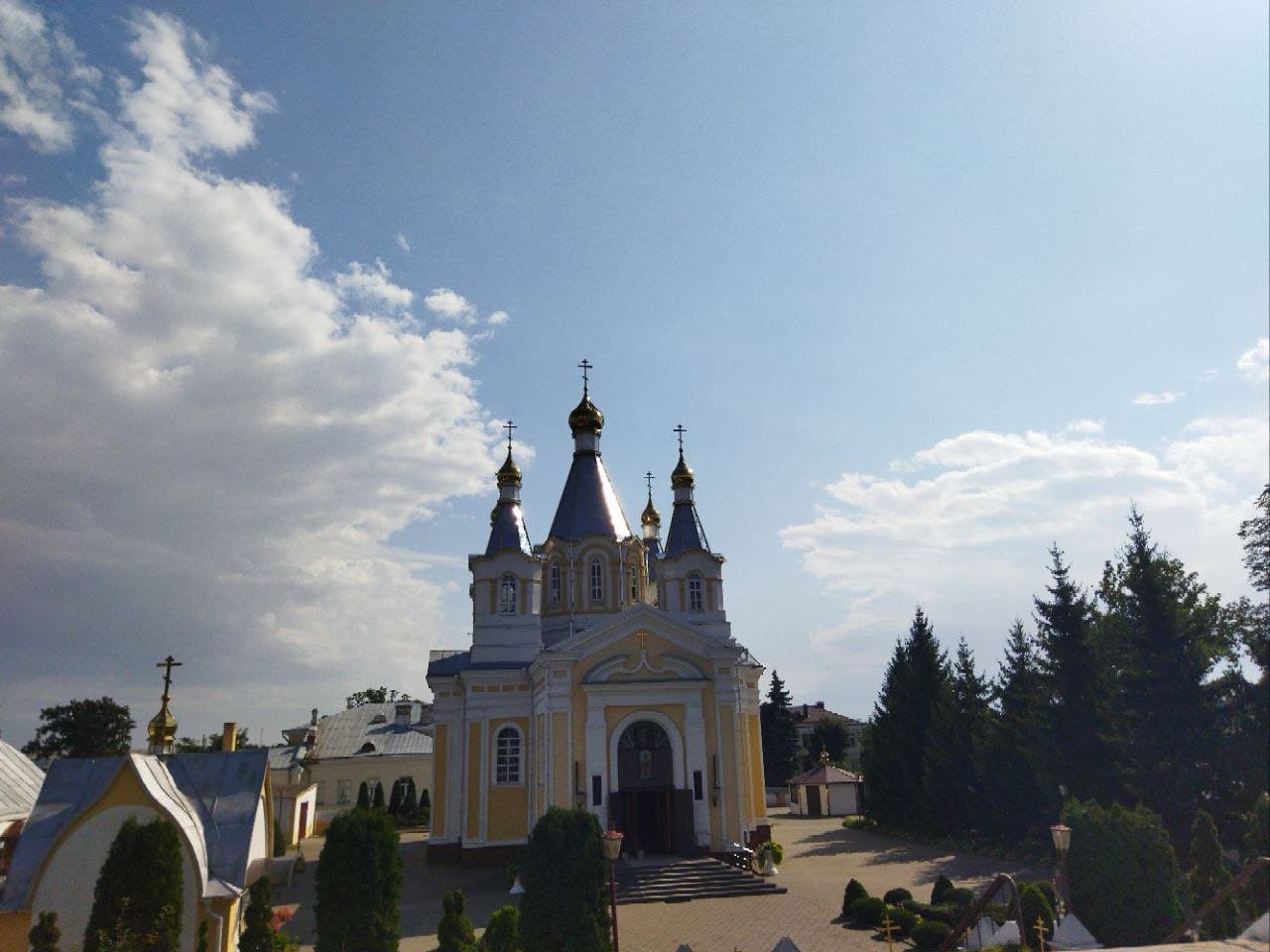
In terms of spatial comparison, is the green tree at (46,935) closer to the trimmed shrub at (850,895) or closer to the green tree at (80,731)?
the trimmed shrub at (850,895)

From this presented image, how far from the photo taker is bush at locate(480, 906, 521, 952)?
1484cm

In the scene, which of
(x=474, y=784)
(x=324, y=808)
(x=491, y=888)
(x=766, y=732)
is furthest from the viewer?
(x=766, y=732)

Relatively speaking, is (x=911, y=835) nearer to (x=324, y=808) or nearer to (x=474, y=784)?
(x=474, y=784)

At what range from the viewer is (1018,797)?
3033 centimetres

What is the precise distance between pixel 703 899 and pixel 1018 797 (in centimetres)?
1441

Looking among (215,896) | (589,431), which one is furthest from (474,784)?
(215,896)

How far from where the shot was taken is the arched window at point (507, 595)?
30750mm

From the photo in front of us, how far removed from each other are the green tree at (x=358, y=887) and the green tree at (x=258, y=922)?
3.02 ft

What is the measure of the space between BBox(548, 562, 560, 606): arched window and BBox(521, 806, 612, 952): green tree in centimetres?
1742

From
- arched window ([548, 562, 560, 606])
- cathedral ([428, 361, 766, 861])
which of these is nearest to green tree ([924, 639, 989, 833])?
cathedral ([428, 361, 766, 861])

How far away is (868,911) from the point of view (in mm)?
18375

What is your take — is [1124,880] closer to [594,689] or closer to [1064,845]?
[1064,845]

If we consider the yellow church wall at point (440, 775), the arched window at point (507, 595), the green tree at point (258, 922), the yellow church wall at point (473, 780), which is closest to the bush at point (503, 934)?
the green tree at point (258, 922)

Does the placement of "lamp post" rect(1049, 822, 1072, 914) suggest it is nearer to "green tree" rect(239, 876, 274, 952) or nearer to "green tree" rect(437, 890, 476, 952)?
"green tree" rect(437, 890, 476, 952)
